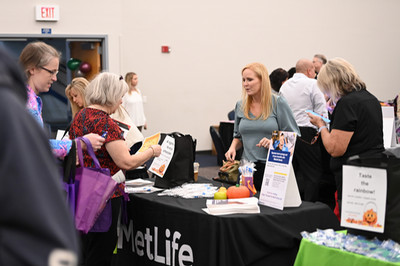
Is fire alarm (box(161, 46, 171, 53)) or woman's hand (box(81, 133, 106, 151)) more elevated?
fire alarm (box(161, 46, 171, 53))

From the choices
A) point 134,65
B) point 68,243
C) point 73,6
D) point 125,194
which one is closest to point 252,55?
point 134,65

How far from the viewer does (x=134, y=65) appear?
9.91m

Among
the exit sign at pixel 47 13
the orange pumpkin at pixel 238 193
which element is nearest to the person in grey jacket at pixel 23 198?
the orange pumpkin at pixel 238 193

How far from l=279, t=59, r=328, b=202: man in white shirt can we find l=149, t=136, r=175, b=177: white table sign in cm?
216

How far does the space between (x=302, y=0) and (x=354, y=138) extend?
8.65 meters

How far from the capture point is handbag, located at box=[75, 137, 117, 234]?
2.71m

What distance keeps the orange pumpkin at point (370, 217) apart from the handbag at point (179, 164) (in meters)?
1.52

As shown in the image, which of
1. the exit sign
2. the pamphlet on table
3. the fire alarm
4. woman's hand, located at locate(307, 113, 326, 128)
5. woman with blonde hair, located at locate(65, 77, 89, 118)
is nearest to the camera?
the pamphlet on table

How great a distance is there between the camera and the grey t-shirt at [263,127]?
12.4ft

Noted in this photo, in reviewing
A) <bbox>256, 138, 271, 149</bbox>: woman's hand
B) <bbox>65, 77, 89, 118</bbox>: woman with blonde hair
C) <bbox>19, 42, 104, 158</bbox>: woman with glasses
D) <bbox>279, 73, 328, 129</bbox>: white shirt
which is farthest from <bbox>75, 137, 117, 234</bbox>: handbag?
<bbox>279, 73, 328, 129</bbox>: white shirt

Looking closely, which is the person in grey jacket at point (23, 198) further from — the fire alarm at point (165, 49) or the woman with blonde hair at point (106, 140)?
the fire alarm at point (165, 49)

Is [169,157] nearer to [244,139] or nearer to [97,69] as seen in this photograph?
[244,139]

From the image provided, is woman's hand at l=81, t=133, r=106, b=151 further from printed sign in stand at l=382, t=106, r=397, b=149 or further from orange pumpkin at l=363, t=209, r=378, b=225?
printed sign in stand at l=382, t=106, r=397, b=149

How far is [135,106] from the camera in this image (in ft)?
30.0
